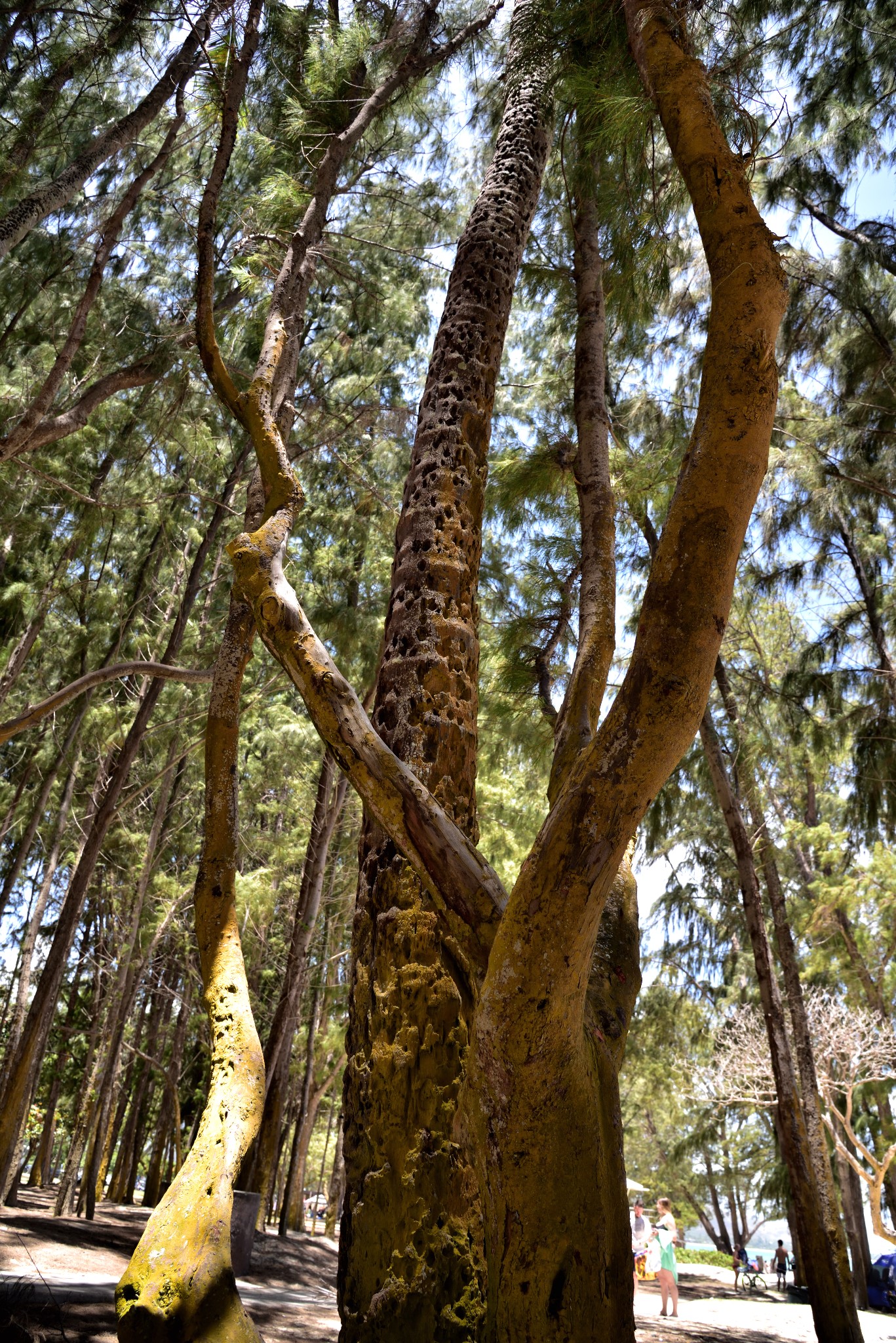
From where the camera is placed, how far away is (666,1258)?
9.40 meters

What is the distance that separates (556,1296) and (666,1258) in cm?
942

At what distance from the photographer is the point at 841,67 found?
7.12 metres

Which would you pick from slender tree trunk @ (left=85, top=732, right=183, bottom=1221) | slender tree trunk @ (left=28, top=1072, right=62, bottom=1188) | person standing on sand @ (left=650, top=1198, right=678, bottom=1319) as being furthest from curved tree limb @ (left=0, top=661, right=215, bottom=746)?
slender tree trunk @ (left=28, top=1072, right=62, bottom=1188)

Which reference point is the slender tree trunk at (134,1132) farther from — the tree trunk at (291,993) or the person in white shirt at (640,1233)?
the person in white shirt at (640,1233)

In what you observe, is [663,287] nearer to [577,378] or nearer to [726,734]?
[577,378]

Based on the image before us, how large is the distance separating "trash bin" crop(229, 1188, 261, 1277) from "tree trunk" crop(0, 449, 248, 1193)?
3.34 metres

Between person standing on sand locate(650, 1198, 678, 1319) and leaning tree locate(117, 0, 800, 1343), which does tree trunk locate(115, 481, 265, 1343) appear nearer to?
leaning tree locate(117, 0, 800, 1343)

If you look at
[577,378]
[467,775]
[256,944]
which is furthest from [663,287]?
[256,944]

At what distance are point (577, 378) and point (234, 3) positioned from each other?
9.87 ft

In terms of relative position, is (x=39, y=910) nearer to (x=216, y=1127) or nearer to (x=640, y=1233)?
(x=640, y=1233)

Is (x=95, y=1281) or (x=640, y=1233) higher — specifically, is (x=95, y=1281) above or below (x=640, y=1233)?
below

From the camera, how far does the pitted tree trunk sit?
2.31 m

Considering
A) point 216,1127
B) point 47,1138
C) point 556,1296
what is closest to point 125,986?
point 216,1127

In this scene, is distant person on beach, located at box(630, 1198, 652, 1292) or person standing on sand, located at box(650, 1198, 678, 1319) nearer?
person standing on sand, located at box(650, 1198, 678, 1319)
